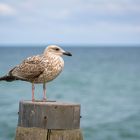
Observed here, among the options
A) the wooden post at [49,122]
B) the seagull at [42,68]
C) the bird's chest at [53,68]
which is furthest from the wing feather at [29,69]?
the wooden post at [49,122]

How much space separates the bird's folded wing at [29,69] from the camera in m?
9.14

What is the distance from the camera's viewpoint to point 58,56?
29.5 ft

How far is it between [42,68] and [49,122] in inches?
72.8

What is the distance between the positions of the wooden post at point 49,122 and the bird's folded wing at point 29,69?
1.72m

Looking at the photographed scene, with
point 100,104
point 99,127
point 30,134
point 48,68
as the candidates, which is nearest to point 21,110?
point 30,134

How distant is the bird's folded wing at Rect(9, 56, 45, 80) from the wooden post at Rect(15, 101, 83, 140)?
1.72 meters

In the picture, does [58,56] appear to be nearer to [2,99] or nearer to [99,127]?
[99,127]

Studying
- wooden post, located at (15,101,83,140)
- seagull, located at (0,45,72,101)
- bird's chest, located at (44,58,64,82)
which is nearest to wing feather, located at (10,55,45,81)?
seagull, located at (0,45,72,101)

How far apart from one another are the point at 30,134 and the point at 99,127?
79.1 ft

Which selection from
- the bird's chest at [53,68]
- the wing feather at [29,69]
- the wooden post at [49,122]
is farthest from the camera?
the wing feather at [29,69]

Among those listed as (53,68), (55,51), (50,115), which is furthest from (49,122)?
(55,51)

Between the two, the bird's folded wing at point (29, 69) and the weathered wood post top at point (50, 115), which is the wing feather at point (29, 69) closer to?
the bird's folded wing at point (29, 69)

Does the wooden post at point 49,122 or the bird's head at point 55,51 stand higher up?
the bird's head at point 55,51

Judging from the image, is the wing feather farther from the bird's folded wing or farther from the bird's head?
the bird's head
